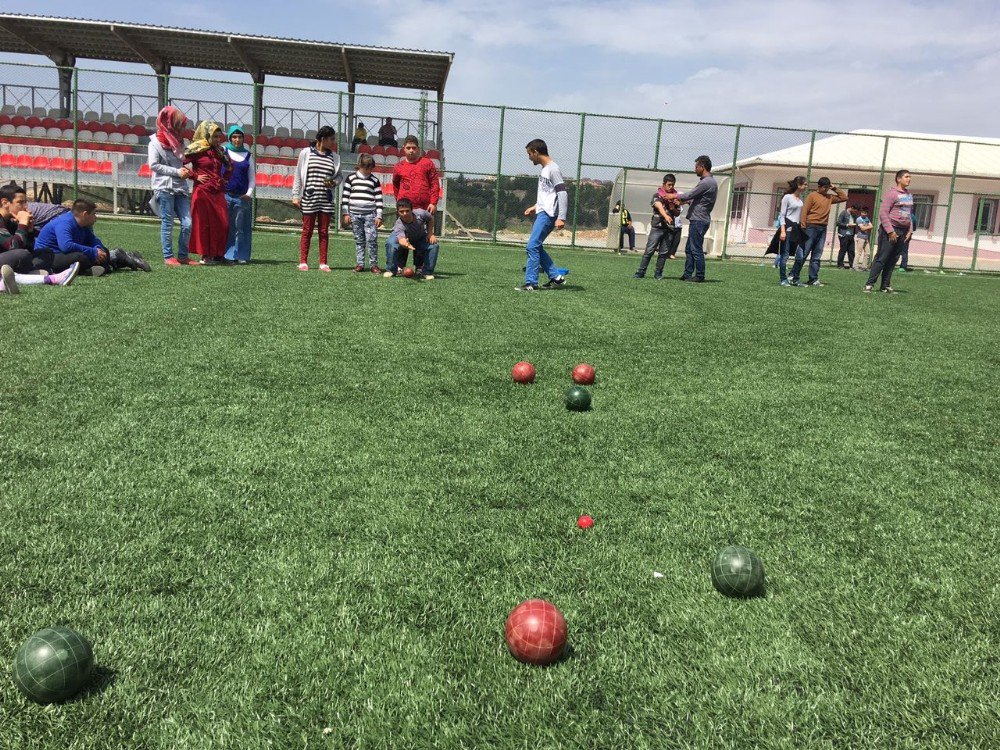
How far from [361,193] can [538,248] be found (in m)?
2.88

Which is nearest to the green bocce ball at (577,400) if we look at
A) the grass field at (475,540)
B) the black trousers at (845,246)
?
the grass field at (475,540)

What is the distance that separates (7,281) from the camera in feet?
24.5

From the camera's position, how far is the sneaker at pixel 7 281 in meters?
7.42

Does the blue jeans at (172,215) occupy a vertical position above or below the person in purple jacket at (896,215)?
below

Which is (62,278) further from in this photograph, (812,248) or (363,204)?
(812,248)

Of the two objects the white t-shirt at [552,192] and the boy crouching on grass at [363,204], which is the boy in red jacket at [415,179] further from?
the white t-shirt at [552,192]

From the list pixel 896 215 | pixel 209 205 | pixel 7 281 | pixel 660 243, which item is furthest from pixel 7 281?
pixel 896 215

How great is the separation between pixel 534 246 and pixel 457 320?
2.83 meters

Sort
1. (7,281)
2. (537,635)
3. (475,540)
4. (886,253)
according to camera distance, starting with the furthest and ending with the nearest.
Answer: (886,253) → (7,281) → (475,540) → (537,635)

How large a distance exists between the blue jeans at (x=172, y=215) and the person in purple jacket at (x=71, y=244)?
1.32 metres

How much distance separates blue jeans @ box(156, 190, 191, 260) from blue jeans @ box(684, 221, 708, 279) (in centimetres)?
802

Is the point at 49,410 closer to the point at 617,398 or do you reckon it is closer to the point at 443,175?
the point at 617,398

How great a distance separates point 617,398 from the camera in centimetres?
521

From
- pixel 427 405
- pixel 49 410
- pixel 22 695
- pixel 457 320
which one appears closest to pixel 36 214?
pixel 457 320
